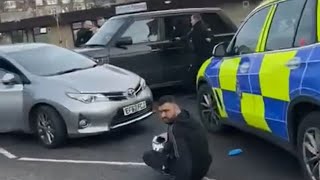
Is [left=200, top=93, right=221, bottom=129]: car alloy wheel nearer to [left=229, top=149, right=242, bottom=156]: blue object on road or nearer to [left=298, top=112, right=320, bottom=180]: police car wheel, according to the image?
[left=229, top=149, right=242, bottom=156]: blue object on road

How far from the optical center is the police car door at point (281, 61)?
4.68m

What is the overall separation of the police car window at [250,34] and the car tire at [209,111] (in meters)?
0.87

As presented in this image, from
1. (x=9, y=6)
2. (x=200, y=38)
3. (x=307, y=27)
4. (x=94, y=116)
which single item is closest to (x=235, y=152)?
(x=94, y=116)

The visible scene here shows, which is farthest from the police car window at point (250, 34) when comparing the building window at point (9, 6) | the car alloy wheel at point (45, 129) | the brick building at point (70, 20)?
the building window at point (9, 6)

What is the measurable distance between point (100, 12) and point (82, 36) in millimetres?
15228

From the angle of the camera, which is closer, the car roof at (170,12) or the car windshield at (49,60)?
the car windshield at (49,60)

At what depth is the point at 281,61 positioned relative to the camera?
4867 mm

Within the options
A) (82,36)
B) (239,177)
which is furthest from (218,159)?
(82,36)

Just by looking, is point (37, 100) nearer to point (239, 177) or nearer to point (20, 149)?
point (20, 149)

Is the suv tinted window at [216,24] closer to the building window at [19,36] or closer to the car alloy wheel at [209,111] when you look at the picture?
the car alloy wheel at [209,111]

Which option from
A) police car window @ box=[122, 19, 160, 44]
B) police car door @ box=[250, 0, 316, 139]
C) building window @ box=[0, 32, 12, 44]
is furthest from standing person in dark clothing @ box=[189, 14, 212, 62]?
building window @ box=[0, 32, 12, 44]

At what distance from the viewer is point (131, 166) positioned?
21.0ft

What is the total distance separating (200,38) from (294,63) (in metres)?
6.17

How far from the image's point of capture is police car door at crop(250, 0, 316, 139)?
468 cm
